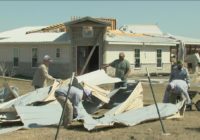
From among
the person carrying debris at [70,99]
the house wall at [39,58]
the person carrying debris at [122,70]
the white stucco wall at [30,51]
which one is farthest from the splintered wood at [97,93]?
the white stucco wall at [30,51]

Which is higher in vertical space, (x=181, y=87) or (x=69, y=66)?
(x=181, y=87)

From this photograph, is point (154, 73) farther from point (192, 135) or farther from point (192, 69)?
point (192, 135)

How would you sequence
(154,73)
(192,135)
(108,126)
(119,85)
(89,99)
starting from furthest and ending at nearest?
(154,73) < (119,85) < (89,99) < (108,126) < (192,135)

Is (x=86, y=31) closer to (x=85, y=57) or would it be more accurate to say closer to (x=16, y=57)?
(x=85, y=57)

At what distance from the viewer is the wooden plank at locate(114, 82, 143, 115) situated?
13.6 m

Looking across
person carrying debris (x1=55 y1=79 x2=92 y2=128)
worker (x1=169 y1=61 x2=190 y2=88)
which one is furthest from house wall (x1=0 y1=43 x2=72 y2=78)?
person carrying debris (x1=55 y1=79 x2=92 y2=128)

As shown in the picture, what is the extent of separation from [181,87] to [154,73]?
88.8 ft

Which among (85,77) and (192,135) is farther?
(85,77)

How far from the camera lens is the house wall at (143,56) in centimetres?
3797

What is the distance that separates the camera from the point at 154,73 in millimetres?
41031

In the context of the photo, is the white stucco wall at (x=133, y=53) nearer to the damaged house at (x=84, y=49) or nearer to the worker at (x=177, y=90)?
the damaged house at (x=84, y=49)

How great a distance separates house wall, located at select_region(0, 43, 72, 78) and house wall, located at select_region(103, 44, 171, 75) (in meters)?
2.85

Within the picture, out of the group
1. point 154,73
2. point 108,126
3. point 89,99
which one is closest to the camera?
point 108,126

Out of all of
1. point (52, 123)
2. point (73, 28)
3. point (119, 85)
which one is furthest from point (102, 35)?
point (52, 123)
